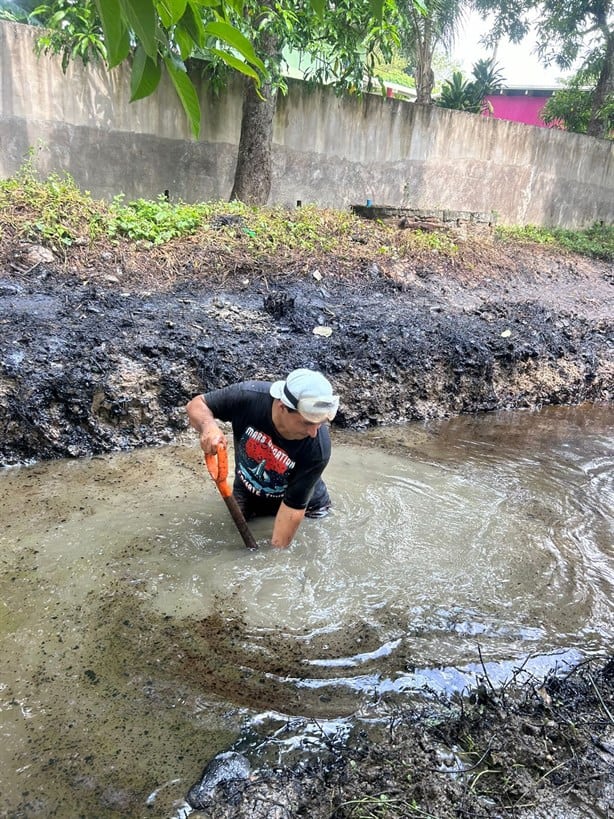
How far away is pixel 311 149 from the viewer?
893 centimetres

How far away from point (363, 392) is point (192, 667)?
339cm

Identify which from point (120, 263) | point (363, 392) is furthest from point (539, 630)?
point (120, 263)

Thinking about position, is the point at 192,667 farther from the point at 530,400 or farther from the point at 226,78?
the point at 226,78

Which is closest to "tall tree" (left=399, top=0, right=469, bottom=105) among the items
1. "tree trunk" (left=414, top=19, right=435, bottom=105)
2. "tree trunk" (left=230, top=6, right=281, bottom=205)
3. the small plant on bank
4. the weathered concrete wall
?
"tree trunk" (left=414, top=19, right=435, bottom=105)

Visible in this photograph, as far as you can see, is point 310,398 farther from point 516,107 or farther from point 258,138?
point 516,107

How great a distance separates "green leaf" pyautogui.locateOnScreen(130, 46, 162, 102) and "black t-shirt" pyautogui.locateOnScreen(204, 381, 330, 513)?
203 cm

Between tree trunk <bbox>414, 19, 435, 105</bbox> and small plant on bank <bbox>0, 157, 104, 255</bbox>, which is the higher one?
tree trunk <bbox>414, 19, 435, 105</bbox>

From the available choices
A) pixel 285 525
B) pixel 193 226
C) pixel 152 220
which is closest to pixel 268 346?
pixel 193 226

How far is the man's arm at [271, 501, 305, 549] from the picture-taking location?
3102 mm

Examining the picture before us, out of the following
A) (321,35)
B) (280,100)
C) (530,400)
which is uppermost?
(321,35)

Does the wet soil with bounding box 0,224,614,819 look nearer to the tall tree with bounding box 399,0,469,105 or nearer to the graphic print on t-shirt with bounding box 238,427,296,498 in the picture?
the graphic print on t-shirt with bounding box 238,427,296,498

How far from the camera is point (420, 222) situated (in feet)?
28.2

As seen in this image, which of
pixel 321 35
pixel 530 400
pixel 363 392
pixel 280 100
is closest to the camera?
pixel 363 392

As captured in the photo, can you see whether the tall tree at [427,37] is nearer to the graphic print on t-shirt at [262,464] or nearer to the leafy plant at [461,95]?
the leafy plant at [461,95]
